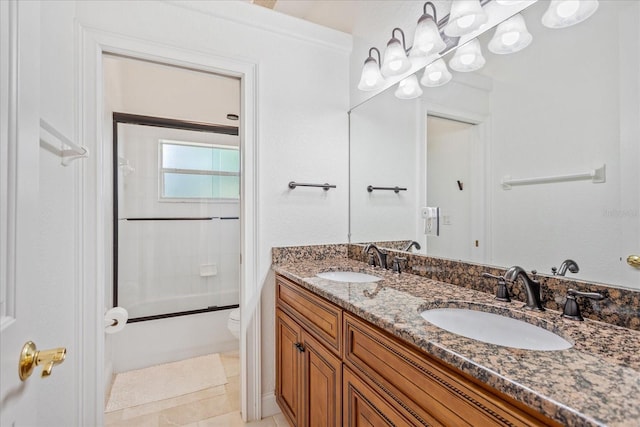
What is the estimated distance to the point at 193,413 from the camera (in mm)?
1836

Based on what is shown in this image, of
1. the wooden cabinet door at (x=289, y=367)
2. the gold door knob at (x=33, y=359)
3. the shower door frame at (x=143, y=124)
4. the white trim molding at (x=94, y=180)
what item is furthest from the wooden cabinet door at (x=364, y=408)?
the shower door frame at (x=143, y=124)

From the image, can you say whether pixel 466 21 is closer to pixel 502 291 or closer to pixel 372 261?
pixel 502 291

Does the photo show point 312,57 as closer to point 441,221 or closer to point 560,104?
point 441,221

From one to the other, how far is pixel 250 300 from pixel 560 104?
172 cm

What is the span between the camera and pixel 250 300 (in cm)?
185

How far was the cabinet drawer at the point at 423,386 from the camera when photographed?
58 cm

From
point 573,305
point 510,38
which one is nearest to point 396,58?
point 510,38

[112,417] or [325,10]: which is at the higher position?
[325,10]

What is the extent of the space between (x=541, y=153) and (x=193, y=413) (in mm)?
2215

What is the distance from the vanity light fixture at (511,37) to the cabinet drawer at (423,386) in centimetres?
114

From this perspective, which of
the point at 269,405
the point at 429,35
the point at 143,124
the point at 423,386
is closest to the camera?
the point at 423,386

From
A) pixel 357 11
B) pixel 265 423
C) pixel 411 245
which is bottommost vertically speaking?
pixel 265 423

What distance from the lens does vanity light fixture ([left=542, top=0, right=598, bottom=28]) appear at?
952 millimetres

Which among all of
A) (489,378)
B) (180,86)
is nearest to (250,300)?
(489,378)
